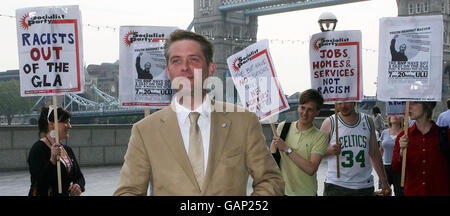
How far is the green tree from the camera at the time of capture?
347 feet

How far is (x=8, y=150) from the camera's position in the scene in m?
12.8

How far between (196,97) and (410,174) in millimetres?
2841

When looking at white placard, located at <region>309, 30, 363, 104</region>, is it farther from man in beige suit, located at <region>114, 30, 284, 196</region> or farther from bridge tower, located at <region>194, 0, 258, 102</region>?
bridge tower, located at <region>194, 0, 258, 102</region>

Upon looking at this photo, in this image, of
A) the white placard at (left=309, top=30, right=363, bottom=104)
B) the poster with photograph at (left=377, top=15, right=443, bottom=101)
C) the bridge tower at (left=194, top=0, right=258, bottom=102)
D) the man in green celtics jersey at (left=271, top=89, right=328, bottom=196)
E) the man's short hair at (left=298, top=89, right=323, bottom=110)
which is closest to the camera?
the man in green celtics jersey at (left=271, top=89, right=328, bottom=196)

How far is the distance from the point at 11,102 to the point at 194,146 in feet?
360

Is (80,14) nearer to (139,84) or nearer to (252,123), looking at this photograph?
(139,84)

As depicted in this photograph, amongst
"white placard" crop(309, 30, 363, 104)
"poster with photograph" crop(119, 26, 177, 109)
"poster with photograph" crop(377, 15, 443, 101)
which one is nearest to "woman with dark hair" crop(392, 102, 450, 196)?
"poster with photograph" crop(377, 15, 443, 101)

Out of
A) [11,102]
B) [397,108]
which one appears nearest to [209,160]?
[397,108]

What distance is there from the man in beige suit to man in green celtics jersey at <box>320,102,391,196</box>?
122 inches

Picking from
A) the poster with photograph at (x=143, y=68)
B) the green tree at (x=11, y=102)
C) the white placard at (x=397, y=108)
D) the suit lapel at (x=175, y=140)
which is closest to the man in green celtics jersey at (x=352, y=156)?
the white placard at (x=397, y=108)

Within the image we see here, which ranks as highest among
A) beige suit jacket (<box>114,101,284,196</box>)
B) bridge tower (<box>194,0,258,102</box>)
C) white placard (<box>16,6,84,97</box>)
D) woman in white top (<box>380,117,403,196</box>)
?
bridge tower (<box>194,0,258,102</box>)

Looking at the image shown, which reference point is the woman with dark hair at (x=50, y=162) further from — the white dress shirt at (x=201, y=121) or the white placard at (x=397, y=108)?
the white placard at (x=397, y=108)

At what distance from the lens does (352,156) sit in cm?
530
